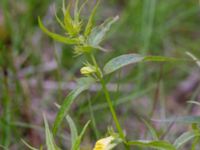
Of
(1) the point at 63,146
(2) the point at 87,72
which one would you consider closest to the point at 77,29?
(2) the point at 87,72

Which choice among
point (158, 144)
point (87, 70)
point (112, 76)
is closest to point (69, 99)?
point (87, 70)

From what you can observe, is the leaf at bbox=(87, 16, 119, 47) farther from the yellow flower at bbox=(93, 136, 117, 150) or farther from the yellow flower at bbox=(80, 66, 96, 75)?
the yellow flower at bbox=(93, 136, 117, 150)

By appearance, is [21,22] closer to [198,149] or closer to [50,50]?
[50,50]

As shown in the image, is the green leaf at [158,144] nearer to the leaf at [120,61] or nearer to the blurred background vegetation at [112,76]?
the leaf at [120,61]

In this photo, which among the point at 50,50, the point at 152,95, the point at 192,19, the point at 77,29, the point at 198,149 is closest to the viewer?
the point at 77,29

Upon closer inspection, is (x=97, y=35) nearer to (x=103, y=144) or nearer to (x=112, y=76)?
(x=103, y=144)

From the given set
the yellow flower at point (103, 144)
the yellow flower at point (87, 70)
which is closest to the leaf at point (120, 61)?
the yellow flower at point (87, 70)
